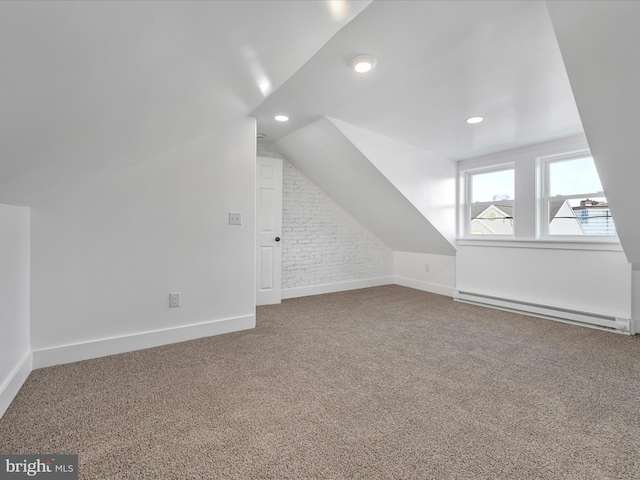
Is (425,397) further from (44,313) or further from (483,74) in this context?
(44,313)

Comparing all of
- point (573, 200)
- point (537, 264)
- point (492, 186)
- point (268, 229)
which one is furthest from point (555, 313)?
point (268, 229)

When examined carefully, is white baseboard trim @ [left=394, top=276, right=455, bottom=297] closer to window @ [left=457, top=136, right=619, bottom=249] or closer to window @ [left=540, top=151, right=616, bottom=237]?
window @ [left=457, top=136, right=619, bottom=249]

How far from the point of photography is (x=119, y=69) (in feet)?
3.46

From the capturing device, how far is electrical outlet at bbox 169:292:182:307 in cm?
270

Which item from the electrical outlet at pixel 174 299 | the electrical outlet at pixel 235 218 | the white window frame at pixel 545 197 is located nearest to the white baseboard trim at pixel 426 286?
the white window frame at pixel 545 197

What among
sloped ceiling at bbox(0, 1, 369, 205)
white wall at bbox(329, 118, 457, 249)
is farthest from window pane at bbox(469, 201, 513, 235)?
sloped ceiling at bbox(0, 1, 369, 205)

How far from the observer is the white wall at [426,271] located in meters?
4.84

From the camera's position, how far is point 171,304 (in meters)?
2.70

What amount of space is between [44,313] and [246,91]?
2.14 meters

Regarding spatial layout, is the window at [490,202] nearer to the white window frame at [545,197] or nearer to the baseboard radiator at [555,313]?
the white window frame at [545,197]

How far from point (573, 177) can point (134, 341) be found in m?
4.92

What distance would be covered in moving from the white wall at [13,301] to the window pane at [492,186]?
5054 millimetres

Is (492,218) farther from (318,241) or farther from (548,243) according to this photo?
(318,241)

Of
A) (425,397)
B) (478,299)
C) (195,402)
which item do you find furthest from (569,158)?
(195,402)
